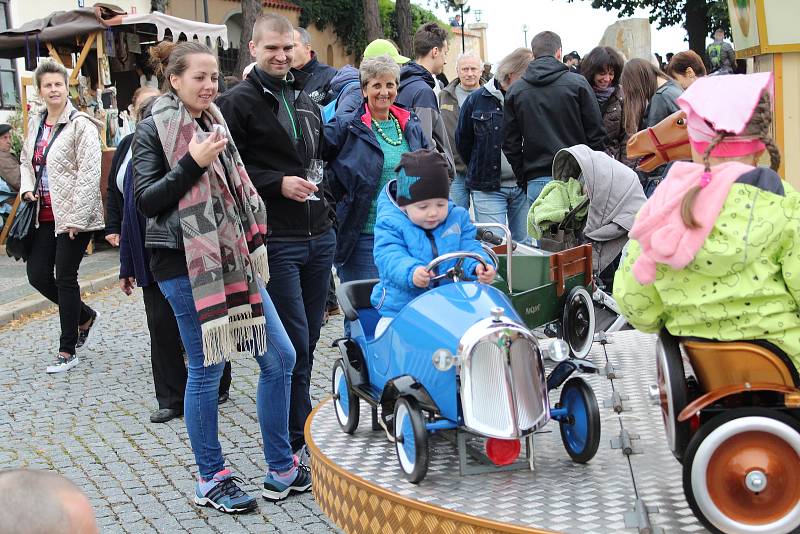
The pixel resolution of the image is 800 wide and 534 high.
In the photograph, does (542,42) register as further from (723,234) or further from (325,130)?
(723,234)

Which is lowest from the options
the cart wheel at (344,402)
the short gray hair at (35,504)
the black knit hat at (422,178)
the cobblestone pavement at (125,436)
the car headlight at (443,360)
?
the cobblestone pavement at (125,436)

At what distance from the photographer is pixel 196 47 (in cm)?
431

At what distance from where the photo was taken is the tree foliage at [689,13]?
131 feet

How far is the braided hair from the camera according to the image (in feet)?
9.18

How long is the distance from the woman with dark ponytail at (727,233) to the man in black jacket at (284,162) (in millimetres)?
2170

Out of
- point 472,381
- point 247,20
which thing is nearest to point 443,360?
point 472,381

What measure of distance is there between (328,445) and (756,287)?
165 centimetres

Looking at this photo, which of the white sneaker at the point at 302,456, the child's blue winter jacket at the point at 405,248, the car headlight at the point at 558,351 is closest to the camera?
the car headlight at the point at 558,351

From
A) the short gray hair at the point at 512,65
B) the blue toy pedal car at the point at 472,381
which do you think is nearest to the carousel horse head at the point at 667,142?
the blue toy pedal car at the point at 472,381

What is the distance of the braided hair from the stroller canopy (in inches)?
136

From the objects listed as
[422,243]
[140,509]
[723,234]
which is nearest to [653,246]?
[723,234]

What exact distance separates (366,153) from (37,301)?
5967mm

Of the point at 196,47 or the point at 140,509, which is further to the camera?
the point at 140,509

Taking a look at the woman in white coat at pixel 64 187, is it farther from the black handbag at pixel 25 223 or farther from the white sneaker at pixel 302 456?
the white sneaker at pixel 302 456
